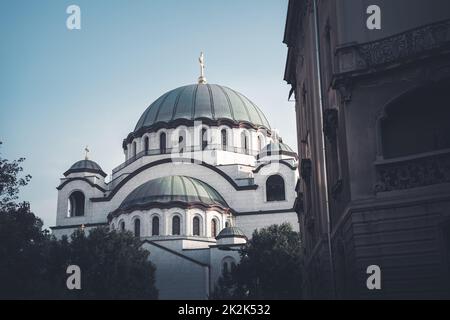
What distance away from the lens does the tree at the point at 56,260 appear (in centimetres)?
2231

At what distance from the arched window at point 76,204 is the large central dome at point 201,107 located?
28.0 ft

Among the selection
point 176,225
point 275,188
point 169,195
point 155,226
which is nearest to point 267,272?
point 176,225

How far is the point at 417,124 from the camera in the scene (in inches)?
623

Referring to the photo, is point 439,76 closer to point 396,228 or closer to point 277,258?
point 396,228

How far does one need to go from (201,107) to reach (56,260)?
99.5 feet

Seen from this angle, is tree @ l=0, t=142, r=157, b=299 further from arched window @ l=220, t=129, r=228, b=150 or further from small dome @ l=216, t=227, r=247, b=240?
arched window @ l=220, t=129, r=228, b=150

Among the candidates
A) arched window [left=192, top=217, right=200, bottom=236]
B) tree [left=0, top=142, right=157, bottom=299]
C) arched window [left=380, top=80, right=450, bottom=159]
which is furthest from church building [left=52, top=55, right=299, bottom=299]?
arched window [left=380, top=80, right=450, bottom=159]

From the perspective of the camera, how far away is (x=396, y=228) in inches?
580

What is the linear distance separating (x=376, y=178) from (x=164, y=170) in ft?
142

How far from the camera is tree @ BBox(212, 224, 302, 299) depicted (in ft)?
130

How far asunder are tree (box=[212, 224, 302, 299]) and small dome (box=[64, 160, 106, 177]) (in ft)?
71.0

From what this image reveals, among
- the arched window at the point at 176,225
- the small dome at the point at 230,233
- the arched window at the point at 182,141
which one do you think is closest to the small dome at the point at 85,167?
the arched window at the point at 182,141

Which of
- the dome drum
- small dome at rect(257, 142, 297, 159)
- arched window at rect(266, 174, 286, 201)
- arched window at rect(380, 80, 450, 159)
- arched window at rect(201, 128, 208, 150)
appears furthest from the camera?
arched window at rect(201, 128, 208, 150)
